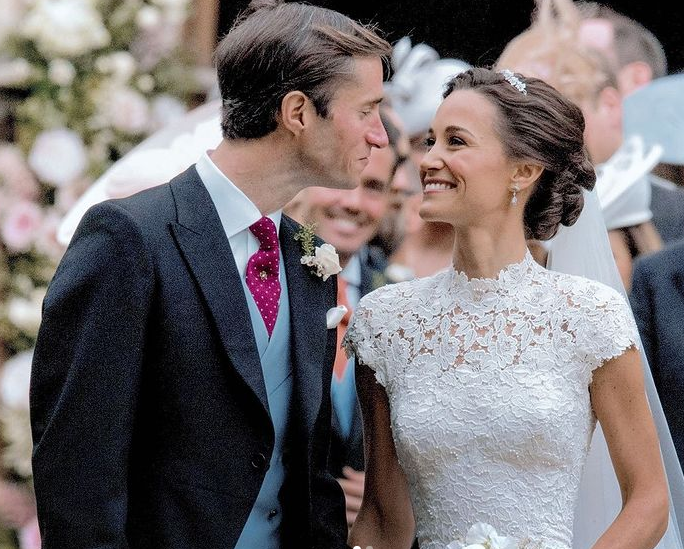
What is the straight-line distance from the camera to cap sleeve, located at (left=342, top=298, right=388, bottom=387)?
3619 mm

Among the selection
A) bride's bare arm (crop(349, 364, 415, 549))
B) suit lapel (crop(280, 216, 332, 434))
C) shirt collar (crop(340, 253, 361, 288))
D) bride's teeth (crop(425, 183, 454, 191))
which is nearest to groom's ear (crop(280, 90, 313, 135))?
suit lapel (crop(280, 216, 332, 434))

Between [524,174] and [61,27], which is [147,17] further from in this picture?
[524,174]

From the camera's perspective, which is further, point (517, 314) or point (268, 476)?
point (517, 314)

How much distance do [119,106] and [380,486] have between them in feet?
6.89

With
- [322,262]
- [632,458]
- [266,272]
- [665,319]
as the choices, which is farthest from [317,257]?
[665,319]

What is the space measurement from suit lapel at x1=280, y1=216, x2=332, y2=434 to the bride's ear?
1.93 ft

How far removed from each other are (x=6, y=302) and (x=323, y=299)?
199 centimetres

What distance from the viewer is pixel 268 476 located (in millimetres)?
3164

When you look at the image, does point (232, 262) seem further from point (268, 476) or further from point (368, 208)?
point (368, 208)

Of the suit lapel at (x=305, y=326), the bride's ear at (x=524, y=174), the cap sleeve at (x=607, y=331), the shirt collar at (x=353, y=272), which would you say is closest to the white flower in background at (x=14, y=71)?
the shirt collar at (x=353, y=272)

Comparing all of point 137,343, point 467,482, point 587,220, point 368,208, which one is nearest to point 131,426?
point 137,343

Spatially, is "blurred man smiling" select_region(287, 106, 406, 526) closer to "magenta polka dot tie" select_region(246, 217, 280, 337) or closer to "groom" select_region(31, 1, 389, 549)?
"groom" select_region(31, 1, 389, 549)

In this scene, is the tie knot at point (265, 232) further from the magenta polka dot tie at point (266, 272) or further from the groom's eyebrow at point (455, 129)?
the groom's eyebrow at point (455, 129)

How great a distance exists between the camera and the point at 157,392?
3016 mm
